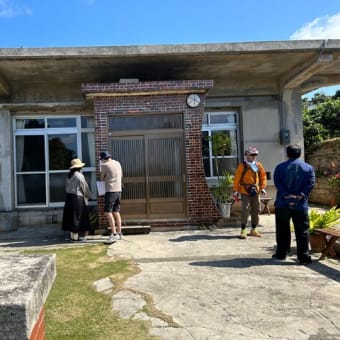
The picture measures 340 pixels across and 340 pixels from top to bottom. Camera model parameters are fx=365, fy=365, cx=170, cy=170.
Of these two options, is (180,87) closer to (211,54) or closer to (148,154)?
(211,54)

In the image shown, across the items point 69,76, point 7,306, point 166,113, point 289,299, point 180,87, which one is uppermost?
point 69,76

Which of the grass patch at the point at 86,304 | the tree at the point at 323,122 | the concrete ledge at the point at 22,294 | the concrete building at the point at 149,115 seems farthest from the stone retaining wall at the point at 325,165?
the concrete ledge at the point at 22,294

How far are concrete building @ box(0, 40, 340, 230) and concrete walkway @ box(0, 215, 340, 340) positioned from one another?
2.20m

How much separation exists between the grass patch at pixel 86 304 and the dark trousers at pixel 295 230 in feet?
7.54

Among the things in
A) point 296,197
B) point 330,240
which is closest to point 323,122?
point 330,240

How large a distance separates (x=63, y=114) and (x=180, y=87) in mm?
3797

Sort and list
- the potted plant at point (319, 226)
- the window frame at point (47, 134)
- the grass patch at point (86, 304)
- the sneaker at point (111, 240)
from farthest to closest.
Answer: the window frame at point (47, 134), the sneaker at point (111, 240), the potted plant at point (319, 226), the grass patch at point (86, 304)

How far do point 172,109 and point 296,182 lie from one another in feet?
13.0

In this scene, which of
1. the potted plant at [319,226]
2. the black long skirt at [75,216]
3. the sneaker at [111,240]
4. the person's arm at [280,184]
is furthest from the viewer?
the black long skirt at [75,216]

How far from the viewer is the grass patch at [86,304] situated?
10.9 feet

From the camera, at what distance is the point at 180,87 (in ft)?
27.9

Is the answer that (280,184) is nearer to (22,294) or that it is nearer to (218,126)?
(22,294)

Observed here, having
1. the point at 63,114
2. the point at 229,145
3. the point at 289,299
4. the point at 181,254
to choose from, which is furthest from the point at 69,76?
the point at 289,299

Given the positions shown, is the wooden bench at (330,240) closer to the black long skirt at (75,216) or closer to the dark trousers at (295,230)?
the dark trousers at (295,230)
